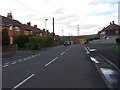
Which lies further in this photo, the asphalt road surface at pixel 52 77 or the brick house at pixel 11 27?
the brick house at pixel 11 27

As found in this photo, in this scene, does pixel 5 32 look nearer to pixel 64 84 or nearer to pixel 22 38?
pixel 22 38

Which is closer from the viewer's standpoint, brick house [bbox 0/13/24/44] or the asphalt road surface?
the asphalt road surface

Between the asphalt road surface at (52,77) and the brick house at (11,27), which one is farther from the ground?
the brick house at (11,27)

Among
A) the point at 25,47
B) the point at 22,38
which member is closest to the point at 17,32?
the point at 22,38

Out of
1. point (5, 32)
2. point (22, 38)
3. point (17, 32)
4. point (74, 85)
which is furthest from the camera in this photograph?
point (17, 32)

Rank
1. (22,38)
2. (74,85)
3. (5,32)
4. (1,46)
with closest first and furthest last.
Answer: (74,85)
(1,46)
(5,32)
(22,38)

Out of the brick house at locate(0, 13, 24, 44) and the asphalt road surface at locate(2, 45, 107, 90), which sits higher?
the brick house at locate(0, 13, 24, 44)

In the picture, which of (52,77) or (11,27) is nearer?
(52,77)

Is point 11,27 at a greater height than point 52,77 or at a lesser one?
greater

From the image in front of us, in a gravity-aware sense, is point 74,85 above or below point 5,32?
below

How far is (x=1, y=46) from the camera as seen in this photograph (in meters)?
34.6

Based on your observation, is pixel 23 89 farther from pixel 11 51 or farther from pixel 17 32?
pixel 17 32

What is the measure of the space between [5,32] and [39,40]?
1316 cm

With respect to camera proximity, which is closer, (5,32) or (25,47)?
(5,32)
